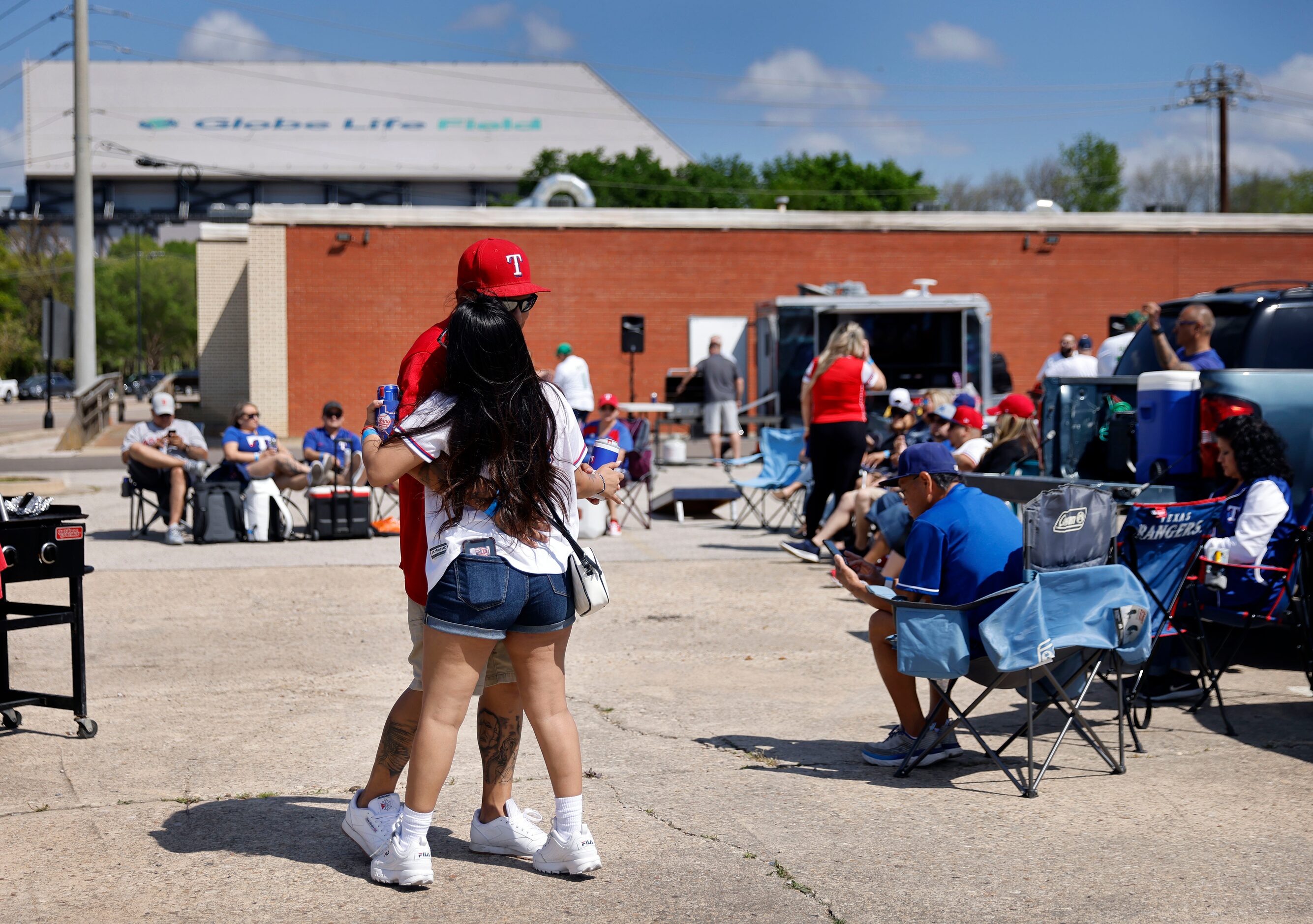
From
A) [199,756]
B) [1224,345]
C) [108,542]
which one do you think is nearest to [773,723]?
[199,756]

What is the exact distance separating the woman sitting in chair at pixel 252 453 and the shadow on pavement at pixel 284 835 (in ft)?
25.0

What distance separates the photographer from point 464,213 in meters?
27.5

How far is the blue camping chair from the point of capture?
4645 mm

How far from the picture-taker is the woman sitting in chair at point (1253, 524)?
19.0 feet

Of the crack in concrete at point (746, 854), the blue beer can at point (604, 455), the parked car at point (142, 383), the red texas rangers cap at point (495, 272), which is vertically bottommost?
the crack in concrete at point (746, 854)

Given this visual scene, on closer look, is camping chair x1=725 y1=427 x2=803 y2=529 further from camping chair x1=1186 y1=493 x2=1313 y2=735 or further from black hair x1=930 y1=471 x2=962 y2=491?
black hair x1=930 y1=471 x2=962 y2=491

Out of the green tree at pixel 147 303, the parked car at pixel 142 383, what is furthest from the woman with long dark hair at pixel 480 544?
the green tree at pixel 147 303

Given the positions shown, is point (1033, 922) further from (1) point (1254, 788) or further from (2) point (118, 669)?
(2) point (118, 669)

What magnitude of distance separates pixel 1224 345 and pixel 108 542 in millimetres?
9682

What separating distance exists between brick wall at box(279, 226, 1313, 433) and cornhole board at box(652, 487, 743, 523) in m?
13.3

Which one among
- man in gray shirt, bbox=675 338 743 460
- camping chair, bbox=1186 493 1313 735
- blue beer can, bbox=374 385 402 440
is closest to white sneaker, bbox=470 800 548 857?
blue beer can, bbox=374 385 402 440

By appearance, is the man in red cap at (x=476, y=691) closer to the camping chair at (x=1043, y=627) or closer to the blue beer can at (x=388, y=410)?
the blue beer can at (x=388, y=410)

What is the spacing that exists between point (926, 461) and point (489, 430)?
211 centimetres

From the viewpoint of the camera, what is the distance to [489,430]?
354cm
